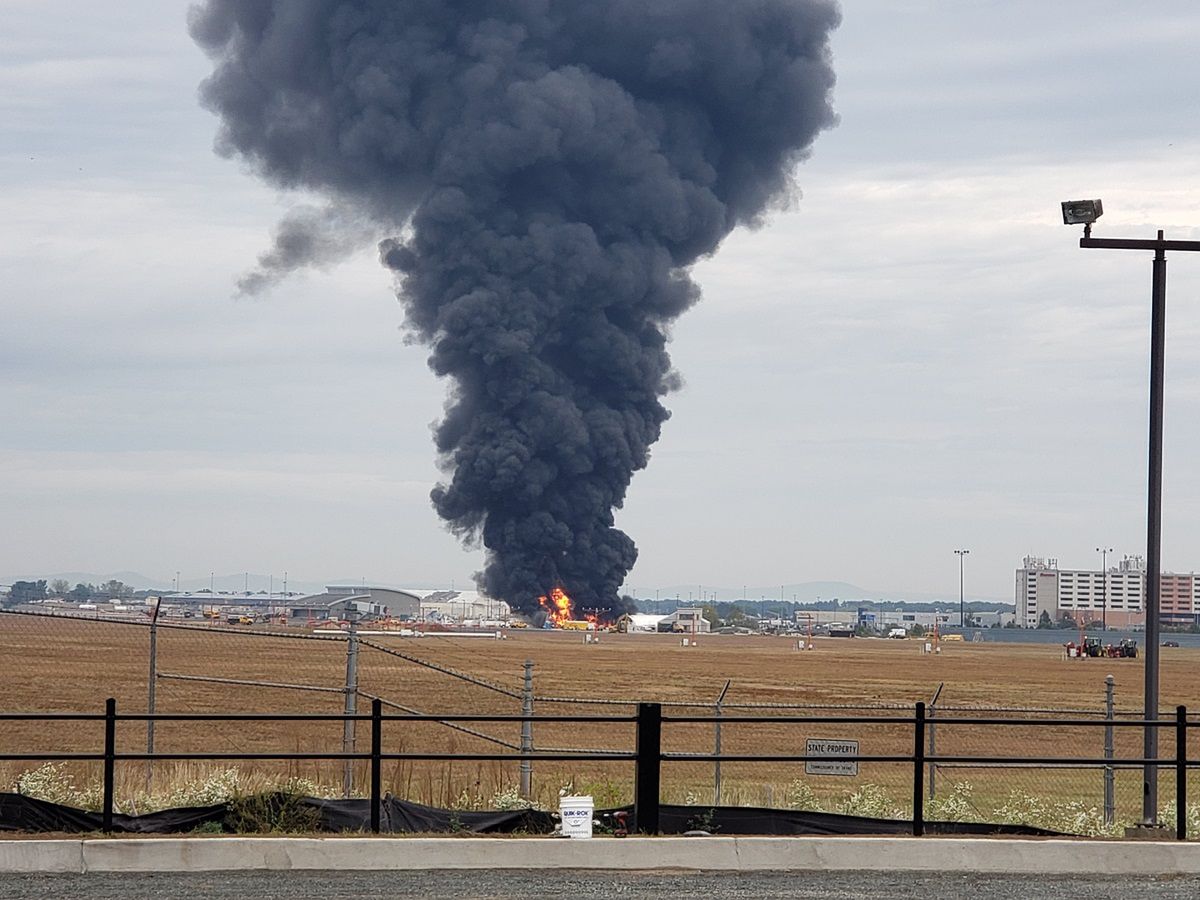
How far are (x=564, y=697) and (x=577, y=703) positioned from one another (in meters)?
5.76

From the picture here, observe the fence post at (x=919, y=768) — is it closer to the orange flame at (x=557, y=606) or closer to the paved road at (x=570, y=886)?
the paved road at (x=570, y=886)

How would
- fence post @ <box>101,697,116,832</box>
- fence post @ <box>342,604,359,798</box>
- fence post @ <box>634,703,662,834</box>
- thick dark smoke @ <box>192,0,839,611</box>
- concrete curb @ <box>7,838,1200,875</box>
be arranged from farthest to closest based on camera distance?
Result: thick dark smoke @ <box>192,0,839,611</box>
fence post @ <box>342,604,359,798</box>
fence post @ <box>634,703,662,834</box>
fence post @ <box>101,697,116,832</box>
concrete curb @ <box>7,838,1200,875</box>

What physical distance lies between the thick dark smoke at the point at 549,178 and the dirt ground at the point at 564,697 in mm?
20405

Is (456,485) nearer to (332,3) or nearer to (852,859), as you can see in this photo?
(332,3)

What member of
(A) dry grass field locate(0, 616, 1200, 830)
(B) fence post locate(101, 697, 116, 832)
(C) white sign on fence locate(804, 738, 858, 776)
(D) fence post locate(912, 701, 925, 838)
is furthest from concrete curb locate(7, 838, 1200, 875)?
(C) white sign on fence locate(804, 738, 858, 776)

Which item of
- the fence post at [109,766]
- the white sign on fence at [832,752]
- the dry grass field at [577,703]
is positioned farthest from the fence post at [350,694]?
the white sign on fence at [832,752]

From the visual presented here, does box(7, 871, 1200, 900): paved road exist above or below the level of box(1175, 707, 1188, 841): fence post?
below

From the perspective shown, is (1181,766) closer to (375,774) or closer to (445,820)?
(445,820)

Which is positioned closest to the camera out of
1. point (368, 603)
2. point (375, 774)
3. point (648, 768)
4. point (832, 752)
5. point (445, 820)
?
point (375, 774)

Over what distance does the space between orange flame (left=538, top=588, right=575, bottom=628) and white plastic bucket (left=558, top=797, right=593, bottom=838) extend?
85474 mm

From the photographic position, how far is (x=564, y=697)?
31156 mm

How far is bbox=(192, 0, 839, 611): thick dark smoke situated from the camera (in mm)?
93625

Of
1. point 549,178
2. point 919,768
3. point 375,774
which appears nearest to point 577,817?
point 375,774

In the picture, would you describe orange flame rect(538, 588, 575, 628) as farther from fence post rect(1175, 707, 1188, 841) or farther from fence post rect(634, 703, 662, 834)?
fence post rect(1175, 707, 1188, 841)
